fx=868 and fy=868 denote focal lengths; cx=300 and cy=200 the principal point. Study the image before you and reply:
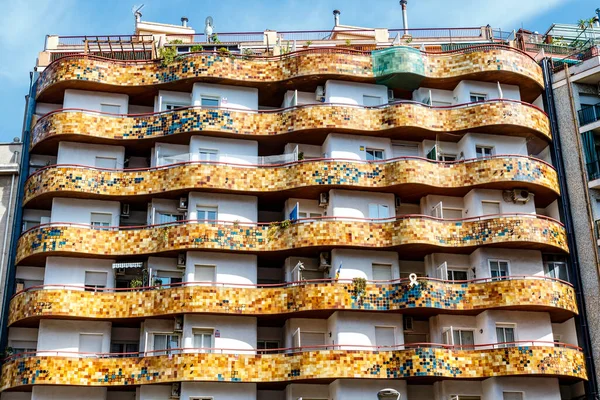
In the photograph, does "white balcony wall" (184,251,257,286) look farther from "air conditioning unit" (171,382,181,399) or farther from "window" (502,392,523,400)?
"window" (502,392,523,400)

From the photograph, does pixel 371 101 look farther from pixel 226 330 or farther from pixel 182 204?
pixel 226 330

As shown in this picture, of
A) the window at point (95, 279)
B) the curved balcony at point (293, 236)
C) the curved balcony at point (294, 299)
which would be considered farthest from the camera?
the window at point (95, 279)

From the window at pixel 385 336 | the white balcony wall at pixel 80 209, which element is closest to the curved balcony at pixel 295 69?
the white balcony wall at pixel 80 209

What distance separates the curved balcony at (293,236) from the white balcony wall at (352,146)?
4.13m

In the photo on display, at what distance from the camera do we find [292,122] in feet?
152

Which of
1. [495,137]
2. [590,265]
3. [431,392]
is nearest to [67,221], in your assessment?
[431,392]

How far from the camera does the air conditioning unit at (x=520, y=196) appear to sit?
1791 inches

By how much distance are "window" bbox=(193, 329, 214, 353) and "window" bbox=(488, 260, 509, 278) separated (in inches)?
571

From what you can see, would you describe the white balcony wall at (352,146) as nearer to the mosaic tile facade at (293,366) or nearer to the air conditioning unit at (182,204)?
the air conditioning unit at (182,204)

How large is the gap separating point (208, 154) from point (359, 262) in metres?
9.90

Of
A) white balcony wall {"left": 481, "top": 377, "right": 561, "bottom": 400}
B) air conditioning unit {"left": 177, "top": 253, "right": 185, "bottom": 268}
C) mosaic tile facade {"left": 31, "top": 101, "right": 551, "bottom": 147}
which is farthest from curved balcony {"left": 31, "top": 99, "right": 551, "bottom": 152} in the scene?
white balcony wall {"left": 481, "top": 377, "right": 561, "bottom": 400}

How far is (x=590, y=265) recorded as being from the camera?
1742 inches

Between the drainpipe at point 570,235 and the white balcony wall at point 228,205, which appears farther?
the white balcony wall at point 228,205

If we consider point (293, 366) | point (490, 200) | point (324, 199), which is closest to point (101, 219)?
point (324, 199)
